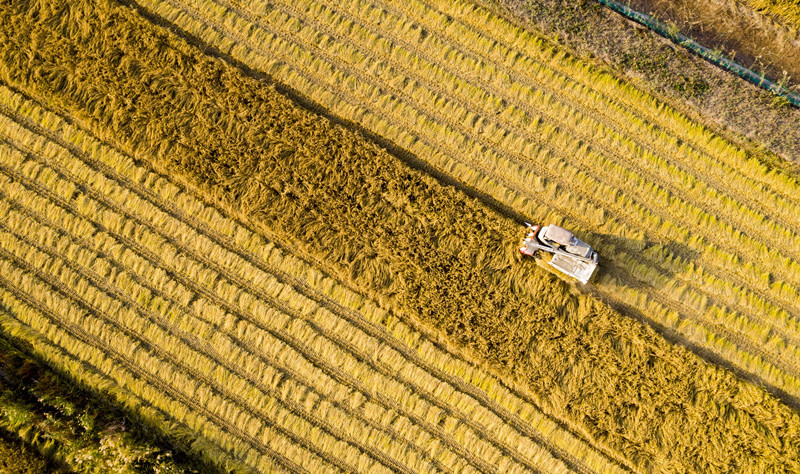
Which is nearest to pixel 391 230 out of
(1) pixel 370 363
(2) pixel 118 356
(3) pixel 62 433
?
(1) pixel 370 363

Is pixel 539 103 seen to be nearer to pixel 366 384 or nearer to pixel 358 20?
pixel 358 20

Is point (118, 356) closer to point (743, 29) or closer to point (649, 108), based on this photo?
Result: point (649, 108)

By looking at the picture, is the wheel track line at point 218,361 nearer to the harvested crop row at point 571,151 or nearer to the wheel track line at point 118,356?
the wheel track line at point 118,356

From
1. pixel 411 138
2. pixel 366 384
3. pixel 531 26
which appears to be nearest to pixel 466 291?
pixel 366 384

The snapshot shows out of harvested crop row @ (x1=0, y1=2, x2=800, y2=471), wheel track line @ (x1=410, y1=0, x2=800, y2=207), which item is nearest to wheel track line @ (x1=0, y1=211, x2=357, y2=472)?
harvested crop row @ (x1=0, y1=2, x2=800, y2=471)

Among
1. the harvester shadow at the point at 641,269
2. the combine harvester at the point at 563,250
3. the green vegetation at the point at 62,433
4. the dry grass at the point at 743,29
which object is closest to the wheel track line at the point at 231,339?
the green vegetation at the point at 62,433

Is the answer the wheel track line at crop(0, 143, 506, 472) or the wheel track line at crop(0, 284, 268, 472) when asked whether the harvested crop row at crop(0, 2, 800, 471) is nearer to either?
the wheel track line at crop(0, 143, 506, 472)
